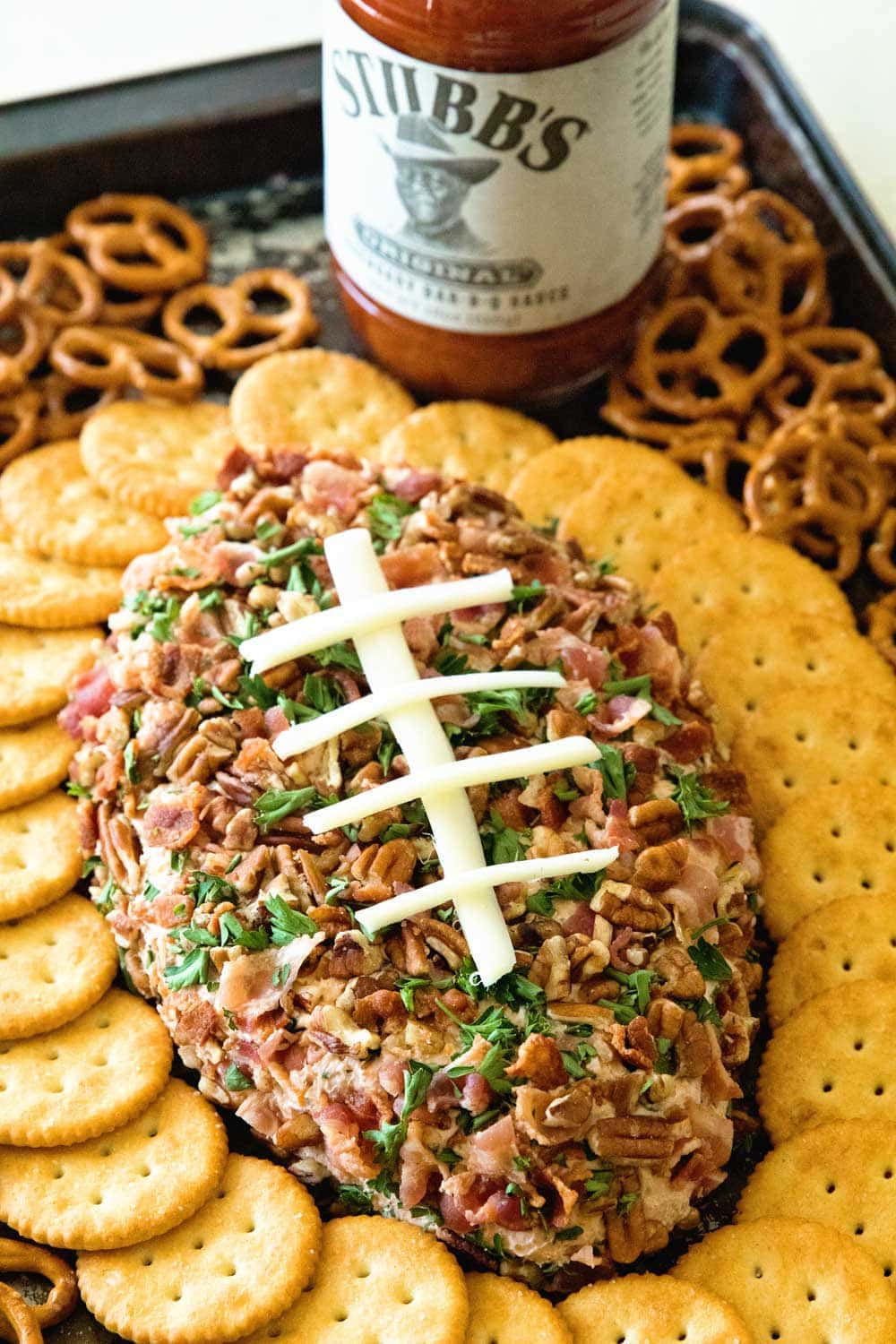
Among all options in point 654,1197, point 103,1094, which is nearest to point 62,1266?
point 103,1094

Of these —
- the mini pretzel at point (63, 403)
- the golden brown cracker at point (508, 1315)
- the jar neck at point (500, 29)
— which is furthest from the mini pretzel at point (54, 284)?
the golden brown cracker at point (508, 1315)

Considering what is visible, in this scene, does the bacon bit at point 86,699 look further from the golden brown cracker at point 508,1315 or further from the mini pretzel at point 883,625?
the mini pretzel at point 883,625

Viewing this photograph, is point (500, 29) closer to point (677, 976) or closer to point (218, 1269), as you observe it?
point (677, 976)

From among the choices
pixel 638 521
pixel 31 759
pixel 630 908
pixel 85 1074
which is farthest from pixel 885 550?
pixel 85 1074

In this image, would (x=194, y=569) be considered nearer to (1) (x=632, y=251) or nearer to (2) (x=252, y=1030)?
(2) (x=252, y=1030)

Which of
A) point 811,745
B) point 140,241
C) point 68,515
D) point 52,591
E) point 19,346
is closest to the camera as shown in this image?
point 811,745

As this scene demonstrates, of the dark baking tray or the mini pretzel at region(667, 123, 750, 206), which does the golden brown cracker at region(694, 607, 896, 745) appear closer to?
the dark baking tray
